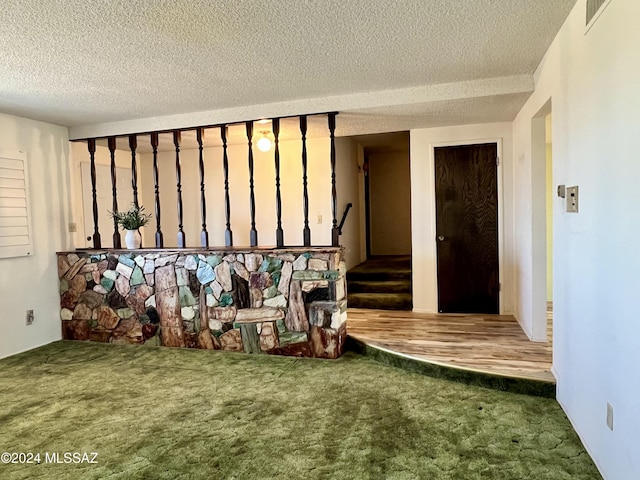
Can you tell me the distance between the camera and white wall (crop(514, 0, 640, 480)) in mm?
1679

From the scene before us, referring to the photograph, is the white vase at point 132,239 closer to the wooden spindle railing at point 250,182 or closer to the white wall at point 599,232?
the wooden spindle railing at point 250,182

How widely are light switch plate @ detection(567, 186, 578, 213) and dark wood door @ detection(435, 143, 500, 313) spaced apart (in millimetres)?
2285

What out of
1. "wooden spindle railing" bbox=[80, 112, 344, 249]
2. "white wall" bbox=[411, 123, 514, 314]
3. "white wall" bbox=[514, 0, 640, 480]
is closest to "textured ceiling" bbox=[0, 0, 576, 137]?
"wooden spindle railing" bbox=[80, 112, 344, 249]

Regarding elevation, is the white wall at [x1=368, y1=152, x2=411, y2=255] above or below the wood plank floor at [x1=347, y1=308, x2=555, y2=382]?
above

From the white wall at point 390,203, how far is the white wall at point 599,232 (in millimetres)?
4656

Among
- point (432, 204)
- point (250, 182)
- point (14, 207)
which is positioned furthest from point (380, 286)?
point (14, 207)

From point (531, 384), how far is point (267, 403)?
1.90 m

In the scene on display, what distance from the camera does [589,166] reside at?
2121 millimetres

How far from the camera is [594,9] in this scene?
1955 mm

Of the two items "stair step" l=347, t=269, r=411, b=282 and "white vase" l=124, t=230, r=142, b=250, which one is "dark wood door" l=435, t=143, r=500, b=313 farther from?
"white vase" l=124, t=230, r=142, b=250

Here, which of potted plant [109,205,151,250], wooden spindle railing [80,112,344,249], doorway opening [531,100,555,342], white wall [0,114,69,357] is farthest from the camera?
potted plant [109,205,151,250]

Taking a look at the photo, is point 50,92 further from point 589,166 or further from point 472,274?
point 472,274

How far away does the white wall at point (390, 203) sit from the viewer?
7.50 m

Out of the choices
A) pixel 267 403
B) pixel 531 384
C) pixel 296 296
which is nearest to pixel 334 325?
pixel 296 296
